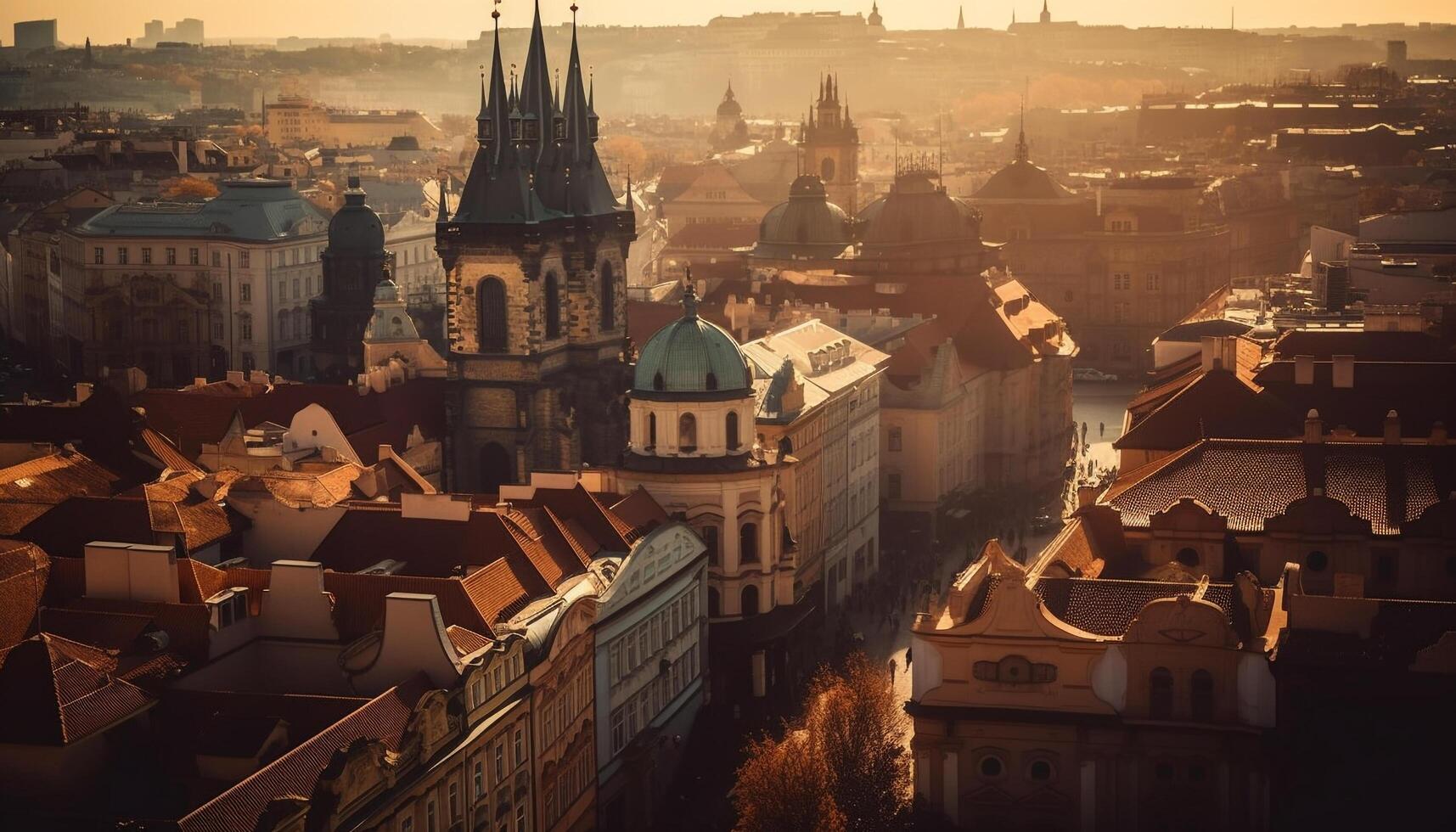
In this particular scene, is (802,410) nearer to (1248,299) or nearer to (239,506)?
(239,506)

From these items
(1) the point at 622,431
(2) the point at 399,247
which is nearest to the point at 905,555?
(1) the point at 622,431

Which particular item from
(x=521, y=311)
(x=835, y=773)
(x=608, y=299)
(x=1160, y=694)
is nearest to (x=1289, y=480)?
(x=1160, y=694)

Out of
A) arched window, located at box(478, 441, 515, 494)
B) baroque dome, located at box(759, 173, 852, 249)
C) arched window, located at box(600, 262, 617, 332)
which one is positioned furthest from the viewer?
baroque dome, located at box(759, 173, 852, 249)

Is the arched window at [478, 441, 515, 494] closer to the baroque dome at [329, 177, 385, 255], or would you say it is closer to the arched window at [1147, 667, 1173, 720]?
the baroque dome at [329, 177, 385, 255]

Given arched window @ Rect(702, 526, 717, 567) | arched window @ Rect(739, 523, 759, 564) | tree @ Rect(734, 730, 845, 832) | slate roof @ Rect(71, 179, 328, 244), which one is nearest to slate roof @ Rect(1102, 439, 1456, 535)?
arched window @ Rect(739, 523, 759, 564)

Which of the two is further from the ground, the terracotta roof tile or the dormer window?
the dormer window

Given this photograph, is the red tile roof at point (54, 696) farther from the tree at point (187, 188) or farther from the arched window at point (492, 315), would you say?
the tree at point (187, 188)

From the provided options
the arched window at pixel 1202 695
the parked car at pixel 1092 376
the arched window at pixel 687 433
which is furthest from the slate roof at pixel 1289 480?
the parked car at pixel 1092 376

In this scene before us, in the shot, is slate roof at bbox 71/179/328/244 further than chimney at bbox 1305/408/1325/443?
Yes
